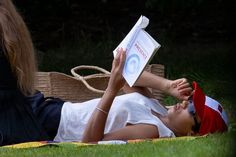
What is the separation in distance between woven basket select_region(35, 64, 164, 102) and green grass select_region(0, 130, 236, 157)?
5.44ft

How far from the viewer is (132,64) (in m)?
4.60

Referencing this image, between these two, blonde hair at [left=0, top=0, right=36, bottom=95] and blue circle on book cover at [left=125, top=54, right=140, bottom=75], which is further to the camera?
blonde hair at [left=0, top=0, right=36, bottom=95]

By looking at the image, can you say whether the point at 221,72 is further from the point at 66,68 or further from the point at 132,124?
the point at 132,124

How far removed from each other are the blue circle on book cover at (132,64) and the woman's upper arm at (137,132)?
1.31 ft

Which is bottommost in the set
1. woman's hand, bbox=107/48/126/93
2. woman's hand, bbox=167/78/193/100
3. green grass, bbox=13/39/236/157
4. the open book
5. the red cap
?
green grass, bbox=13/39/236/157

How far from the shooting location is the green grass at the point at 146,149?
3875 millimetres

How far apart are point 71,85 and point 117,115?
1.20 metres

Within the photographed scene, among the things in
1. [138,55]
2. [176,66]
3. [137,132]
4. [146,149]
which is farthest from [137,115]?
[176,66]

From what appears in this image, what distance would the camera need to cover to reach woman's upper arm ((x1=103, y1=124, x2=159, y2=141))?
15.7 feet

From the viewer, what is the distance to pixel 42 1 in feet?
33.3

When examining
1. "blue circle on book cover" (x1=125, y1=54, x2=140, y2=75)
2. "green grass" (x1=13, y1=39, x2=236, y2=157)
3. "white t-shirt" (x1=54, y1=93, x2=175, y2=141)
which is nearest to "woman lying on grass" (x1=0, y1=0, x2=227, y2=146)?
"white t-shirt" (x1=54, y1=93, x2=175, y2=141)

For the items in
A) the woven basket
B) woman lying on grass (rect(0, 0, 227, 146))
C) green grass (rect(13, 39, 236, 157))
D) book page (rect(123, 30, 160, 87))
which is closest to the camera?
green grass (rect(13, 39, 236, 157))

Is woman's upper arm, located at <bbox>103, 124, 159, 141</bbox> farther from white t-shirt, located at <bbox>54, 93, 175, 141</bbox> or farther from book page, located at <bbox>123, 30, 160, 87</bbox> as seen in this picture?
book page, located at <bbox>123, 30, 160, 87</bbox>

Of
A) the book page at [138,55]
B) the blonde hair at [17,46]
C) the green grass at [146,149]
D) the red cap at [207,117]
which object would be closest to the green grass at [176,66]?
the green grass at [146,149]
